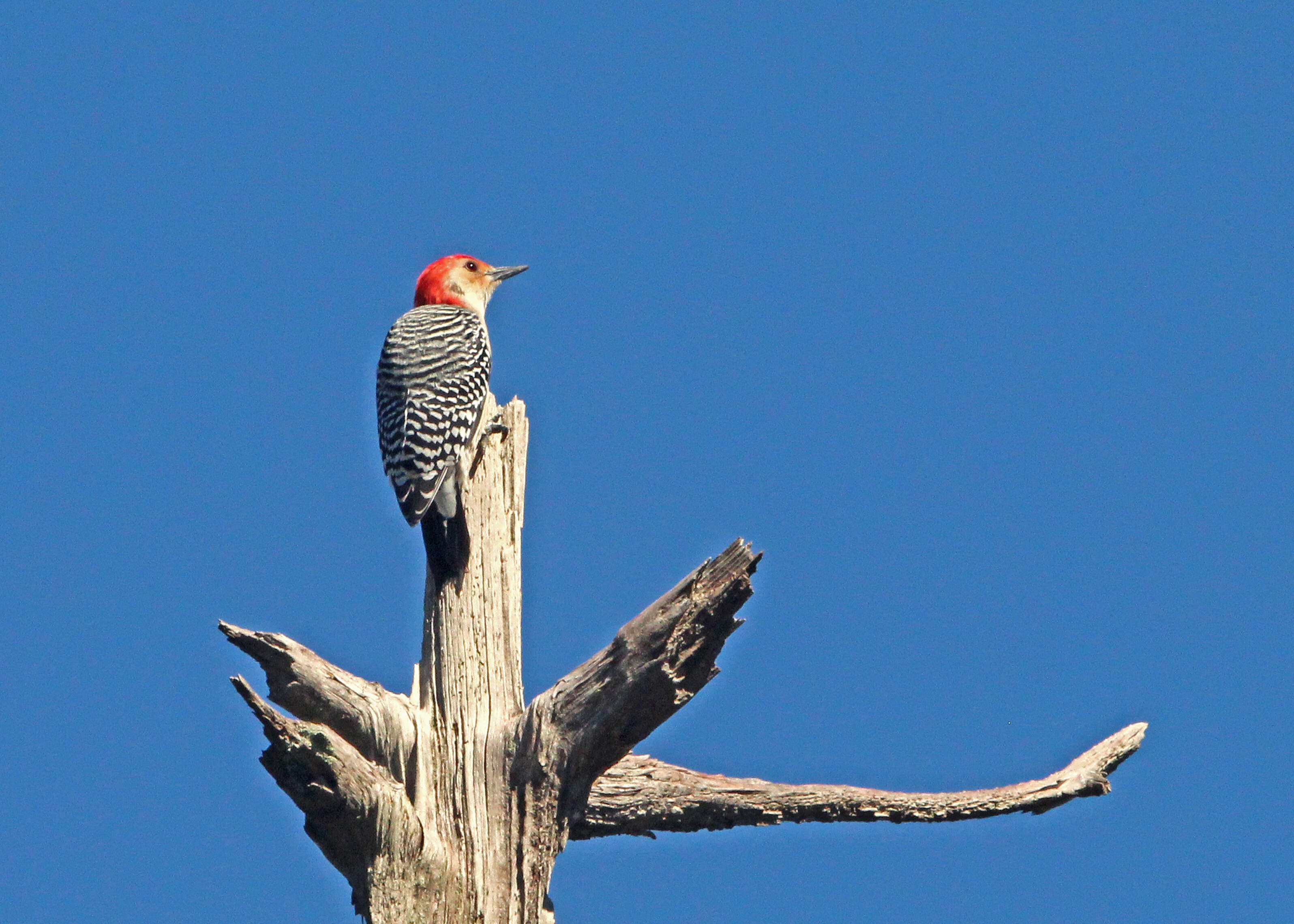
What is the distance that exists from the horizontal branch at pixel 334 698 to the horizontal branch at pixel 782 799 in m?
0.95

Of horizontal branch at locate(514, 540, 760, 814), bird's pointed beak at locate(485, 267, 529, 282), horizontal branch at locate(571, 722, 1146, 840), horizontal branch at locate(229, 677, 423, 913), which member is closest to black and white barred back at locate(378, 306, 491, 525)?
bird's pointed beak at locate(485, 267, 529, 282)

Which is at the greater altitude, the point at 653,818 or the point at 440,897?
the point at 653,818

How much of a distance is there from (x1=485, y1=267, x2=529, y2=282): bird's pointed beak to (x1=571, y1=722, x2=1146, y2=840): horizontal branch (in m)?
4.67

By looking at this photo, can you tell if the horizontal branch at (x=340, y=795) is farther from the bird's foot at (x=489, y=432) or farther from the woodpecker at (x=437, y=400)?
the bird's foot at (x=489, y=432)

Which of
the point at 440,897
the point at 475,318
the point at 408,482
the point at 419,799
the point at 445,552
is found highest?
the point at 475,318

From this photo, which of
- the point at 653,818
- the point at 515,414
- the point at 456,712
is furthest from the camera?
the point at 515,414

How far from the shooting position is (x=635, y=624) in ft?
16.5

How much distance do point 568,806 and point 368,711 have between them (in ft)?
3.42

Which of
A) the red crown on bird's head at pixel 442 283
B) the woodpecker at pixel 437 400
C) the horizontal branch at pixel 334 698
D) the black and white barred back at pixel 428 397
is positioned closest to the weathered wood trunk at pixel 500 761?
the horizontal branch at pixel 334 698

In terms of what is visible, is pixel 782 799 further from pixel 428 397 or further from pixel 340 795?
pixel 428 397

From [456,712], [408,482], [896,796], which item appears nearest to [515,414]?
[408,482]

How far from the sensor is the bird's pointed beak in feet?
32.1

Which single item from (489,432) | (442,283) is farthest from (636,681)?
(442,283)

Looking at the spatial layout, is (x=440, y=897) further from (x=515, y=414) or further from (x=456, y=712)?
(x=515, y=414)
